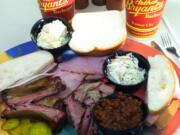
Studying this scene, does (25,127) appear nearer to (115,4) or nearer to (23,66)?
(23,66)

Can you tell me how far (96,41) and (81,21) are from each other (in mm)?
121

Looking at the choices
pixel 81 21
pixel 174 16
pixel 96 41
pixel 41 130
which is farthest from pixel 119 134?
pixel 174 16

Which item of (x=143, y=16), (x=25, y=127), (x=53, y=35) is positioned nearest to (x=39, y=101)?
(x=25, y=127)

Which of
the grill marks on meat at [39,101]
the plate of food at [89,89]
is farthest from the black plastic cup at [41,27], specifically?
the grill marks on meat at [39,101]

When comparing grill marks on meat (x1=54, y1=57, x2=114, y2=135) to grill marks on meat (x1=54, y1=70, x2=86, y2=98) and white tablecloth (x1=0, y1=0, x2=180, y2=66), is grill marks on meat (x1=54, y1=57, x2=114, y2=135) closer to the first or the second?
grill marks on meat (x1=54, y1=70, x2=86, y2=98)

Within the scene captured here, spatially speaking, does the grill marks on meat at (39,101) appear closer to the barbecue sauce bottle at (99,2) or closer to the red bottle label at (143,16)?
the red bottle label at (143,16)

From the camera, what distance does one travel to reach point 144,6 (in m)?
1.17

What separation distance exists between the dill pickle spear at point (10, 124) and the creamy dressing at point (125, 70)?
29 cm

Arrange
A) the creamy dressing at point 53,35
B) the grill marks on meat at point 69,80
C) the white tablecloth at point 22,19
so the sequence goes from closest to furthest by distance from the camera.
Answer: the grill marks on meat at point 69,80, the creamy dressing at point 53,35, the white tablecloth at point 22,19

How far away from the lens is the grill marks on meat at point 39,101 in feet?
3.28

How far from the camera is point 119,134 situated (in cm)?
90

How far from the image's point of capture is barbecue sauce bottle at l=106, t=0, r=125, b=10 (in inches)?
53.5

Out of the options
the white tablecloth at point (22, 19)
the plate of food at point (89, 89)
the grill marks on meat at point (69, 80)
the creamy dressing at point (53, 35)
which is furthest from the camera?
the white tablecloth at point (22, 19)

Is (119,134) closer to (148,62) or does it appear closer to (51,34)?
(148,62)
